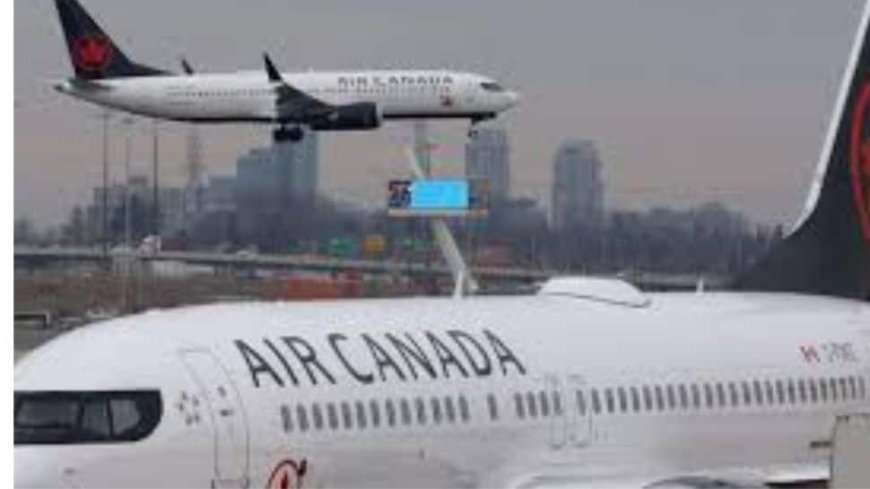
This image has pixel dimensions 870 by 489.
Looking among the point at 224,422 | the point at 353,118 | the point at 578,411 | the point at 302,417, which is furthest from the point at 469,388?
the point at 353,118

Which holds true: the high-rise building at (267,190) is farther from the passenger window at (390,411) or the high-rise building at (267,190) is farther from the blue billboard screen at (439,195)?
the passenger window at (390,411)

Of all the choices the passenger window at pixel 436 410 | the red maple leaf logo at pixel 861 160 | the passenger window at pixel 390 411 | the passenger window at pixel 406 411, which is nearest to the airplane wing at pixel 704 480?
the passenger window at pixel 436 410

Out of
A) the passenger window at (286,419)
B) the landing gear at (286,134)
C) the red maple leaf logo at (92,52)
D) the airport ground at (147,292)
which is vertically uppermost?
the red maple leaf logo at (92,52)

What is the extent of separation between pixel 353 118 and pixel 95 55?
26.7 meters

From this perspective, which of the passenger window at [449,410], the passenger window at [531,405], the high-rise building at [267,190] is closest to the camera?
the passenger window at [449,410]

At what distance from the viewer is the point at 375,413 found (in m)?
16.6

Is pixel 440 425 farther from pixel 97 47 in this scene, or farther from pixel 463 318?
pixel 97 47

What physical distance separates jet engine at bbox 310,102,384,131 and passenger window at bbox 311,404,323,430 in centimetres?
9596

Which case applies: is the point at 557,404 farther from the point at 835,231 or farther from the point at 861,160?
the point at 861,160

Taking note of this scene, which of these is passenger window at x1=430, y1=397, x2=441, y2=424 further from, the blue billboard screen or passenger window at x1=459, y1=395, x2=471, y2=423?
the blue billboard screen

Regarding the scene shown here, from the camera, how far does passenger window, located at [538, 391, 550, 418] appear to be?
18.8 metres

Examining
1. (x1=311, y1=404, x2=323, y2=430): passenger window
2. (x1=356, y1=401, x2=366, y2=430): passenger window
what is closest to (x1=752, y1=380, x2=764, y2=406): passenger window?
(x1=356, y1=401, x2=366, y2=430): passenger window

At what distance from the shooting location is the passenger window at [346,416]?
16.3 meters

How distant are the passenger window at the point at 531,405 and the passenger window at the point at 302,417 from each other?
3281mm
